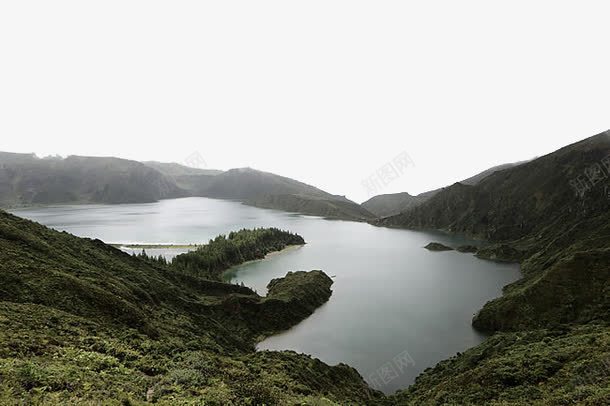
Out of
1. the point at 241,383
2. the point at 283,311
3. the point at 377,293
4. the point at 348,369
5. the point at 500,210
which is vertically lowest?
the point at 500,210

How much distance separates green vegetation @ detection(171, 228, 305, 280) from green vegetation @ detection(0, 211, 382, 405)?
94.1 feet

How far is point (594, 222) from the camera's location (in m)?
86.1

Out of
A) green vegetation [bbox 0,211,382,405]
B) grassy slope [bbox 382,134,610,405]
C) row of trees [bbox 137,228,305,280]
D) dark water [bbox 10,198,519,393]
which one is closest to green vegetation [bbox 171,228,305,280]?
row of trees [bbox 137,228,305,280]

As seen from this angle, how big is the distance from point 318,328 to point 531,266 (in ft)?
221

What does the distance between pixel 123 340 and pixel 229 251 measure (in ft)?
267

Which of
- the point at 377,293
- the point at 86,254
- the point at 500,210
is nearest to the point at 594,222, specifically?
the point at 377,293

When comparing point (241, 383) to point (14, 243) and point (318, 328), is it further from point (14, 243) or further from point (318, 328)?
point (318, 328)

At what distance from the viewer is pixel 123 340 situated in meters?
26.1

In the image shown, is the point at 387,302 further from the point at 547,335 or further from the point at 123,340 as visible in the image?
the point at 123,340

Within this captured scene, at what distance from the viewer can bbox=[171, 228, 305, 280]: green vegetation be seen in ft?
287

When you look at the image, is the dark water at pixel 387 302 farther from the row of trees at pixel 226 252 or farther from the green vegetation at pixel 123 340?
the green vegetation at pixel 123 340

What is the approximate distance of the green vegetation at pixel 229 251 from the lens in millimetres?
87544

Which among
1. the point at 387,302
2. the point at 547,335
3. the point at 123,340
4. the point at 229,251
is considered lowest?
the point at 547,335

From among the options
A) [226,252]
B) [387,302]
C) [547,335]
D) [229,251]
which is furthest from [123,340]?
[229,251]
